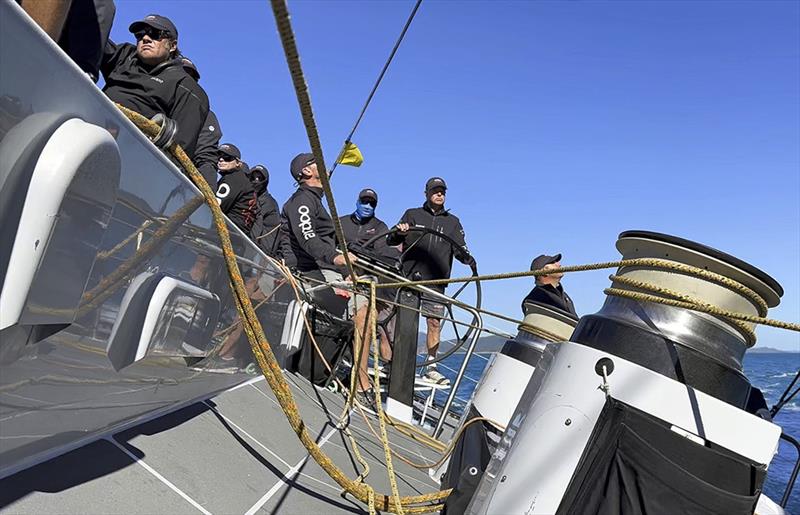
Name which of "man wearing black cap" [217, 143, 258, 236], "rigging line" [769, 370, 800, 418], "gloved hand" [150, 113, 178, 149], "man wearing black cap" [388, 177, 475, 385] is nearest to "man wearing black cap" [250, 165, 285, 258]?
"man wearing black cap" [388, 177, 475, 385]

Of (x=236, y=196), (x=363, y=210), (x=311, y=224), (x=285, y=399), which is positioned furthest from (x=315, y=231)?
(x=285, y=399)

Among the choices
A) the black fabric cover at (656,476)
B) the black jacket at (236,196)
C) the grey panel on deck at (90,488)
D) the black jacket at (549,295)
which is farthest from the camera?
the black jacket at (549,295)

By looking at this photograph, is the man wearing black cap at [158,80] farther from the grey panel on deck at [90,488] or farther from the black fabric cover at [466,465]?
the black fabric cover at [466,465]

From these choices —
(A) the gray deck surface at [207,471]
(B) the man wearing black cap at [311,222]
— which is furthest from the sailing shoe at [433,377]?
(A) the gray deck surface at [207,471]

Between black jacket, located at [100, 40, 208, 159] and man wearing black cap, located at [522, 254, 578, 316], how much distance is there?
342cm

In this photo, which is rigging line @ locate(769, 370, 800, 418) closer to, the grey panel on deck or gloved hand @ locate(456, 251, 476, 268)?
the grey panel on deck

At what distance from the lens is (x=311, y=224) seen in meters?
5.15

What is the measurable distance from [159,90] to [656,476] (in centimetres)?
246

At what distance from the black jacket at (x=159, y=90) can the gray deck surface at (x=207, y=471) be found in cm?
121

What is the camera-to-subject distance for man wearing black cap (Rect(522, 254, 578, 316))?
5.80 m

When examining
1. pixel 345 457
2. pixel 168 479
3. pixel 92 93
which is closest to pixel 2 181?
pixel 92 93

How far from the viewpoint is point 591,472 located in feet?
5.44

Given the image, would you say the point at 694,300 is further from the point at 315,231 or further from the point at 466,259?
the point at 466,259

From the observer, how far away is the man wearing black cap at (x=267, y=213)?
7.98m
